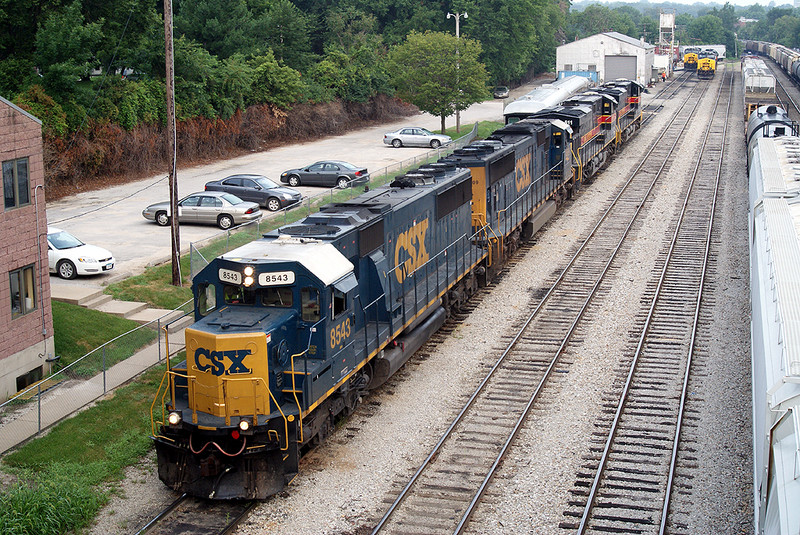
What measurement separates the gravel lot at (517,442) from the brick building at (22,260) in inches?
207

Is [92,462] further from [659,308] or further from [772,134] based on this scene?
[772,134]

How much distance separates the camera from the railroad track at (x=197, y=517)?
13.0 metres

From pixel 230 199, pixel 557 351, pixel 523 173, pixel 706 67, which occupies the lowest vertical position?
pixel 557 351

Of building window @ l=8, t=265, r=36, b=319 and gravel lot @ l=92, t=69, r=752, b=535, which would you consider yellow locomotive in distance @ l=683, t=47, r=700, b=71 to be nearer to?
gravel lot @ l=92, t=69, r=752, b=535

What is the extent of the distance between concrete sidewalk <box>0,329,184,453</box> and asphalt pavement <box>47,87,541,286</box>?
6.09m

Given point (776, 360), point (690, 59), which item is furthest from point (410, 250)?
point (690, 59)

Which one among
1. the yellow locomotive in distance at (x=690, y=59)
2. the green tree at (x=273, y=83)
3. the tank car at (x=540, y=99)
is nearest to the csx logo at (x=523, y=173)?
the tank car at (x=540, y=99)

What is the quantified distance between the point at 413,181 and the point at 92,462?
10303 mm

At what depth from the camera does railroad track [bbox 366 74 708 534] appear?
44.8 ft

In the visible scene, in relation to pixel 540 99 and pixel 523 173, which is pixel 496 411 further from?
pixel 540 99

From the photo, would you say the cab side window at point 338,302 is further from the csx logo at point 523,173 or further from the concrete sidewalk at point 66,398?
A: the csx logo at point 523,173

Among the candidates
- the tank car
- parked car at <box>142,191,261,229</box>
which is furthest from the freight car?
parked car at <box>142,191,261,229</box>

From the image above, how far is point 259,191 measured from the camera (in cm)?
3681

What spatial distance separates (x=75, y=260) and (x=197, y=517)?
1445 cm
